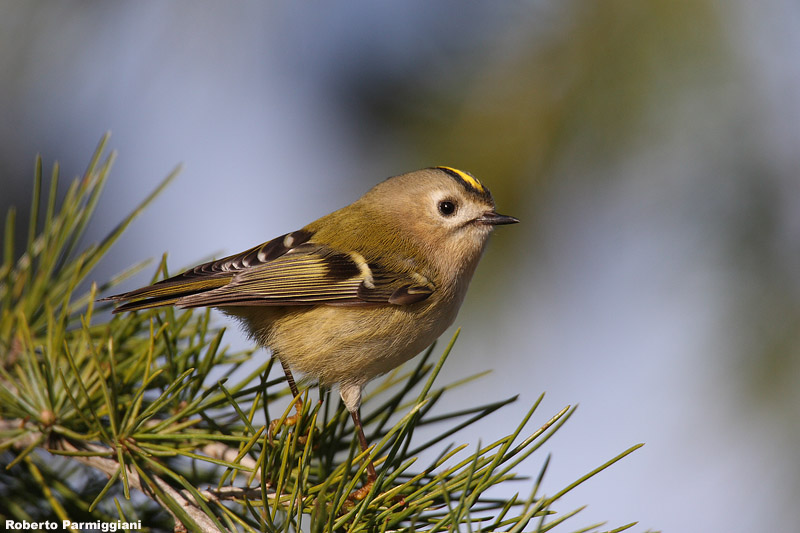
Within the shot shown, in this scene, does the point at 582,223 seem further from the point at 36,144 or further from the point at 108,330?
the point at 36,144

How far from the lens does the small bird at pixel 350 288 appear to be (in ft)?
4.43

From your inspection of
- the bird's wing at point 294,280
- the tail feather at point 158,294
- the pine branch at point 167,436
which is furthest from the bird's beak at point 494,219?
the tail feather at point 158,294

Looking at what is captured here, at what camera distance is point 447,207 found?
5.64 ft

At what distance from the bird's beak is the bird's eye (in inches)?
3.7

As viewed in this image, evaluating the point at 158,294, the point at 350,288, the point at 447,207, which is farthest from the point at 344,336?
the point at 447,207

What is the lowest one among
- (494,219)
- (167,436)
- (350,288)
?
(167,436)

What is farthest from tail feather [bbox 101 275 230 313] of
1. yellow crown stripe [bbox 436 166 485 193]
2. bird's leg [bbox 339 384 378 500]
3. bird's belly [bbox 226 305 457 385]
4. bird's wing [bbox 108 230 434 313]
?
yellow crown stripe [bbox 436 166 485 193]

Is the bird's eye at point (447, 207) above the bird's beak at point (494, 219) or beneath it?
above

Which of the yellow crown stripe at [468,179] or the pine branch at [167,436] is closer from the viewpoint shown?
the pine branch at [167,436]

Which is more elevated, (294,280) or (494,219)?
(494,219)

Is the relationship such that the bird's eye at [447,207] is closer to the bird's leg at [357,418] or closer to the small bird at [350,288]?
the small bird at [350,288]

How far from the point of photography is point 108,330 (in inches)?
46.6

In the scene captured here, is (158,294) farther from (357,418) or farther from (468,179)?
(468,179)

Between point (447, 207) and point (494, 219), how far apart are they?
0.18 meters
